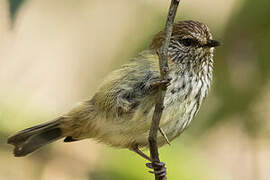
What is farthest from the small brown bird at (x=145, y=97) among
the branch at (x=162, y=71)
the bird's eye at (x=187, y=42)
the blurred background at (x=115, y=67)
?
the branch at (x=162, y=71)

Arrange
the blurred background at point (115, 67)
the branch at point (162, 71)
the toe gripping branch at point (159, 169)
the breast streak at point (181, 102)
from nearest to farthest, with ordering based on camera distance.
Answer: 1. the branch at point (162, 71)
2. the toe gripping branch at point (159, 169)
3. the breast streak at point (181, 102)
4. the blurred background at point (115, 67)

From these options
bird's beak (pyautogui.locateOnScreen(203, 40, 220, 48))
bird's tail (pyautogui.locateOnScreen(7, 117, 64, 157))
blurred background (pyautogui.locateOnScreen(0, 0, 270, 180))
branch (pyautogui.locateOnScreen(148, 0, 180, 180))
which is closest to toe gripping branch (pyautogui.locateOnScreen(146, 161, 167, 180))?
blurred background (pyautogui.locateOnScreen(0, 0, 270, 180))

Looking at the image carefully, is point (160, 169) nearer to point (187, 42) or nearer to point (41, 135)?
point (187, 42)

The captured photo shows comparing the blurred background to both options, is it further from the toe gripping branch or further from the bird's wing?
the bird's wing

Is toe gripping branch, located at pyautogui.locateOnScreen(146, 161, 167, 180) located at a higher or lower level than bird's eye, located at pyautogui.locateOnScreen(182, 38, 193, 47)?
lower

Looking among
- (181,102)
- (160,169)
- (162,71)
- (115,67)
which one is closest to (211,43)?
A: (181,102)

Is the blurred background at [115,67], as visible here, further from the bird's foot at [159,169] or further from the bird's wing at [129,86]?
the bird's wing at [129,86]

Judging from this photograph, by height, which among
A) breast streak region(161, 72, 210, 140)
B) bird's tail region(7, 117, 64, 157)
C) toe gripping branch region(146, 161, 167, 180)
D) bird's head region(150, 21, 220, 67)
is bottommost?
bird's tail region(7, 117, 64, 157)
